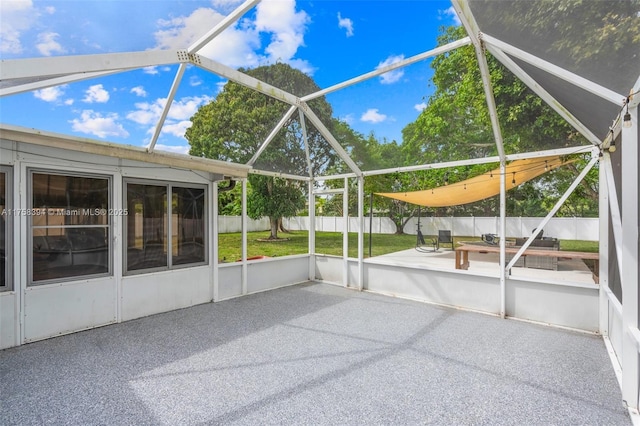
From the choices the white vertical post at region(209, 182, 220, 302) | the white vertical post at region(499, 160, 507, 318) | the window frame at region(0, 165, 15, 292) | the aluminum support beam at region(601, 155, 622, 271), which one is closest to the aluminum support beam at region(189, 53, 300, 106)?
the white vertical post at region(209, 182, 220, 302)

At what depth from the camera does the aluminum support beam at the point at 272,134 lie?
478 centimetres

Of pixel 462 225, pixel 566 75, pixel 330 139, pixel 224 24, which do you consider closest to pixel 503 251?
pixel 566 75

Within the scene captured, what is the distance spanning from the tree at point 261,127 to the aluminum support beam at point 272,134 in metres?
0.06

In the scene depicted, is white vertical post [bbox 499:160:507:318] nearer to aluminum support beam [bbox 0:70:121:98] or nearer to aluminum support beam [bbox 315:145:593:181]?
aluminum support beam [bbox 315:145:593:181]

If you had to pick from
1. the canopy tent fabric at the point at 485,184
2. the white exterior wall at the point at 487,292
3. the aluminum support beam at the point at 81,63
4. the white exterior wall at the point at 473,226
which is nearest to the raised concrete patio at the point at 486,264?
the white exterior wall at the point at 487,292

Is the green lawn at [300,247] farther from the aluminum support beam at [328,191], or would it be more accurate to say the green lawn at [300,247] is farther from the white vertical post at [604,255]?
the white vertical post at [604,255]

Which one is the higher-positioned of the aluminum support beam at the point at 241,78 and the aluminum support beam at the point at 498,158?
the aluminum support beam at the point at 241,78

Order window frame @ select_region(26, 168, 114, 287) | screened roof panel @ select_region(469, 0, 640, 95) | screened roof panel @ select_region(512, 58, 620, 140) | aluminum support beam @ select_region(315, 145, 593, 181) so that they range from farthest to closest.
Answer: aluminum support beam @ select_region(315, 145, 593, 181), window frame @ select_region(26, 168, 114, 287), screened roof panel @ select_region(512, 58, 620, 140), screened roof panel @ select_region(469, 0, 640, 95)

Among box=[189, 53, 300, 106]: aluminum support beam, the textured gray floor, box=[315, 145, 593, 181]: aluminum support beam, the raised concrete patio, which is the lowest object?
the textured gray floor

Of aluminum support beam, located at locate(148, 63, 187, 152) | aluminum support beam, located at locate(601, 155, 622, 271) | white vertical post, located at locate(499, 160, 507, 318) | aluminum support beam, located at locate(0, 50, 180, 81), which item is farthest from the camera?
white vertical post, located at locate(499, 160, 507, 318)

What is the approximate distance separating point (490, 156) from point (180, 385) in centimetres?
501

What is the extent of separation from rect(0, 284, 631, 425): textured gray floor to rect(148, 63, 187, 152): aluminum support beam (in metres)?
2.52

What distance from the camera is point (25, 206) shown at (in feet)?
11.5

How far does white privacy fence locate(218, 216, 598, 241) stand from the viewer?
12.5 metres
